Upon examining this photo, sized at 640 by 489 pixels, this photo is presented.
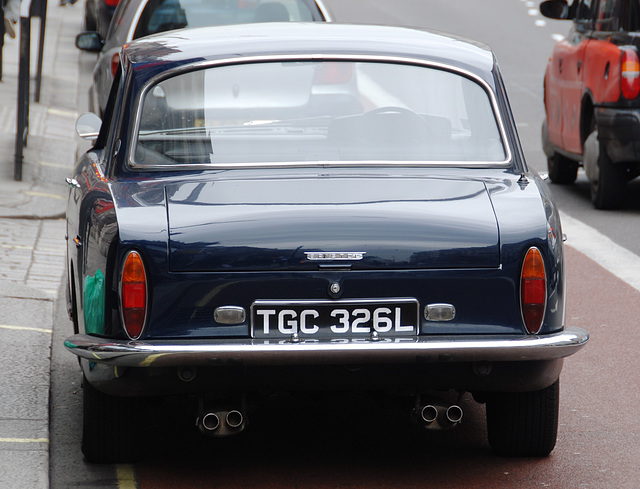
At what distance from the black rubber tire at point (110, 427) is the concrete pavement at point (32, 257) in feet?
0.68

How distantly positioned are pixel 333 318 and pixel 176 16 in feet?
23.4

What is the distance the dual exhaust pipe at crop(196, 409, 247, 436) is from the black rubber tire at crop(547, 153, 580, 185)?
8.73 m

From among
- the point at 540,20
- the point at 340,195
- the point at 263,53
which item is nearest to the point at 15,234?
the point at 263,53

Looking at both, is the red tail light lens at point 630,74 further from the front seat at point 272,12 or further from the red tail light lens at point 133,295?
the red tail light lens at point 133,295

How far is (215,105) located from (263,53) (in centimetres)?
32

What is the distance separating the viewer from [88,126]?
20.2ft

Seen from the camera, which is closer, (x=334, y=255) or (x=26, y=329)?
(x=334, y=255)

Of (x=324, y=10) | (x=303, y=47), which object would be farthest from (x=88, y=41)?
(x=303, y=47)

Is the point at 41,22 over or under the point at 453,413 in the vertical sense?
under

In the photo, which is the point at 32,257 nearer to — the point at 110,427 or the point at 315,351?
the point at 110,427

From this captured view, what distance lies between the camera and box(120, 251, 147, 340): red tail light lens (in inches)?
173

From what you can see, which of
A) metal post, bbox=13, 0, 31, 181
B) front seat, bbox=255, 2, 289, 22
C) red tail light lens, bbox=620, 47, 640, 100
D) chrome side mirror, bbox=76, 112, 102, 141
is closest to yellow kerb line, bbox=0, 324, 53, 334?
chrome side mirror, bbox=76, 112, 102, 141

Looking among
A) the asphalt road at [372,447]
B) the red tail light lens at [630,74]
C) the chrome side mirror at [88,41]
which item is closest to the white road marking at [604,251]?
the red tail light lens at [630,74]

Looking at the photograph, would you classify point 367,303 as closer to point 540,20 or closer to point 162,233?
point 162,233
